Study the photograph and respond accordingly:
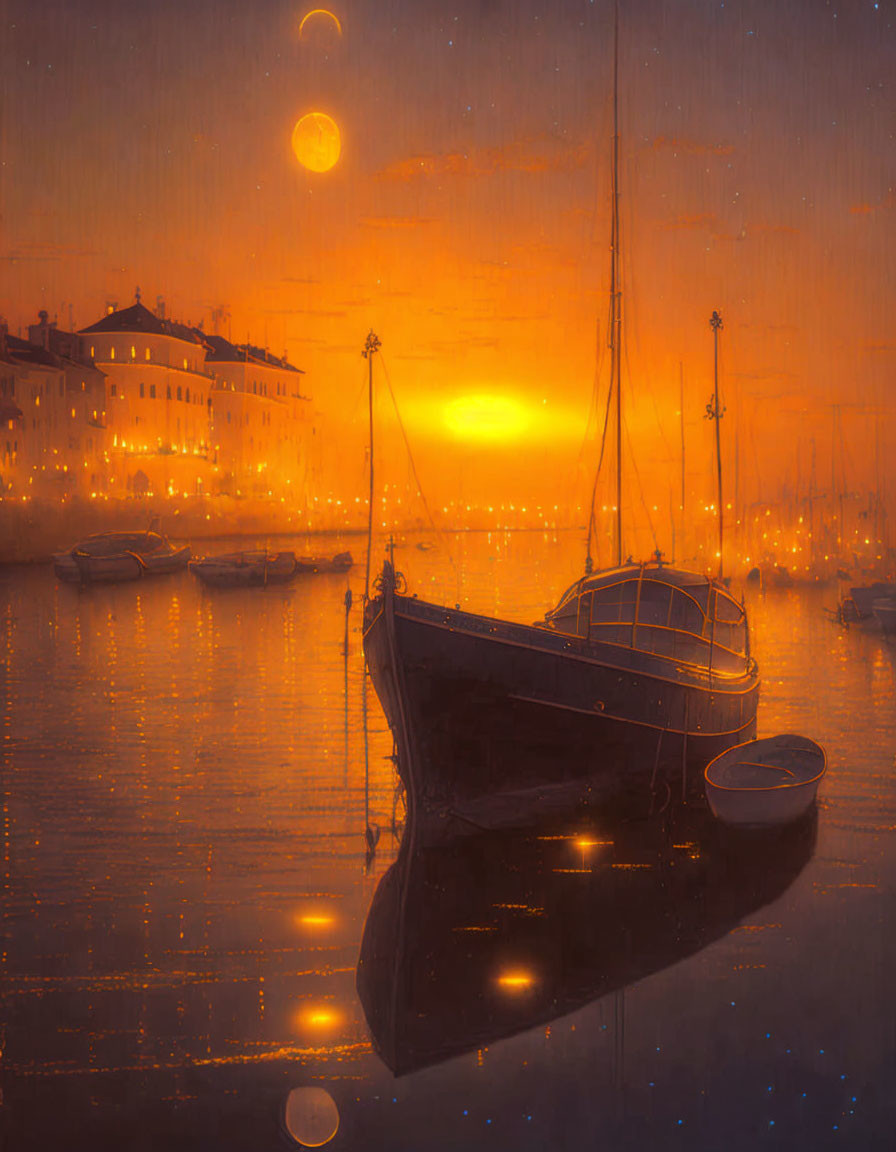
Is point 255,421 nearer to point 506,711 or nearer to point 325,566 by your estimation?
point 325,566

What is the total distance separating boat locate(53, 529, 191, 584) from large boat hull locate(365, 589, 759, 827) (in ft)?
185

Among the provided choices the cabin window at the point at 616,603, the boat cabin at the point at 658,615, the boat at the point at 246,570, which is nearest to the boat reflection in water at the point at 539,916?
the boat cabin at the point at 658,615

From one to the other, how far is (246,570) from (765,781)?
2187 inches

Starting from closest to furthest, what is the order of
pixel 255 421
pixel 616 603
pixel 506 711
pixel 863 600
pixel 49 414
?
pixel 506 711 → pixel 616 603 → pixel 863 600 → pixel 49 414 → pixel 255 421

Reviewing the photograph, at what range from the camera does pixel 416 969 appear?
398 inches

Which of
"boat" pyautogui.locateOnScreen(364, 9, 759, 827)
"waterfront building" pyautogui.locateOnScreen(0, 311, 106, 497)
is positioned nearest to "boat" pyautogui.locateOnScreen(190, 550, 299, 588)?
"waterfront building" pyautogui.locateOnScreen(0, 311, 106, 497)

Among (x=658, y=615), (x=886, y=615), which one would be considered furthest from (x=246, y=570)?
(x=658, y=615)

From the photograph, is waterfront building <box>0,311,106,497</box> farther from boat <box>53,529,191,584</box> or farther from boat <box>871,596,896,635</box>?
boat <box>871,596,896,635</box>

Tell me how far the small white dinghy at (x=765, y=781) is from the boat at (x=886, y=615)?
3273 centimetres

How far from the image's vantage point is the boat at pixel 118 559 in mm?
66875

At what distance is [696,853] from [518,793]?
2.59 meters

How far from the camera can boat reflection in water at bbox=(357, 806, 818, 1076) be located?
9.30 metres

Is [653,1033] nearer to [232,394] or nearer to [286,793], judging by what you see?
[286,793]

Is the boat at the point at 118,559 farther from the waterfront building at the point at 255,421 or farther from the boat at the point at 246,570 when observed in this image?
the waterfront building at the point at 255,421
